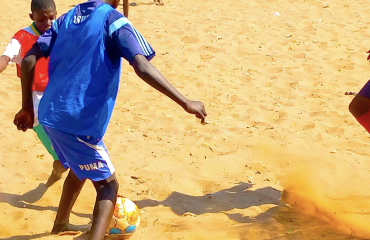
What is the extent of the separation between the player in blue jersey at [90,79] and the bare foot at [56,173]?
1.28 m

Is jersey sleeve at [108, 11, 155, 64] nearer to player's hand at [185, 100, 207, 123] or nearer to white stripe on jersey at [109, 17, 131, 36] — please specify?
white stripe on jersey at [109, 17, 131, 36]

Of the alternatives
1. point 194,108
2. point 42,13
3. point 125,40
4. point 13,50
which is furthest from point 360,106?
point 13,50

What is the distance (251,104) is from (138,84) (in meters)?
1.74

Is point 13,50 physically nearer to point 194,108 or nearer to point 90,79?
point 90,79

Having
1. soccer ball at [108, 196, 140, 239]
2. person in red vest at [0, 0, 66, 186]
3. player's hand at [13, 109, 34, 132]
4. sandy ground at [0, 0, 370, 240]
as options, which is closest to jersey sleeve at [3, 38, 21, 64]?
person in red vest at [0, 0, 66, 186]

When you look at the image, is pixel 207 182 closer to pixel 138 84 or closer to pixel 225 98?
pixel 225 98

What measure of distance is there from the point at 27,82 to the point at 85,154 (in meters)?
0.57

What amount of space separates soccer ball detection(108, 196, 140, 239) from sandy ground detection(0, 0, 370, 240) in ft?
0.48

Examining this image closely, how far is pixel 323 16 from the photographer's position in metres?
9.50

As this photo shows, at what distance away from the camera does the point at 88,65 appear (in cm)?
266

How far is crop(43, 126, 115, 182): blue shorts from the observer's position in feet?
9.20

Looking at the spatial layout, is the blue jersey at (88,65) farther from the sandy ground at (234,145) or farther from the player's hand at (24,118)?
the sandy ground at (234,145)

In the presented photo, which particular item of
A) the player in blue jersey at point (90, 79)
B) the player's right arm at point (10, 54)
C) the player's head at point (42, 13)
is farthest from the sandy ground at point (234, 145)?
the player's head at point (42, 13)

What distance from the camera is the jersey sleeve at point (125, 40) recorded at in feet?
8.49
